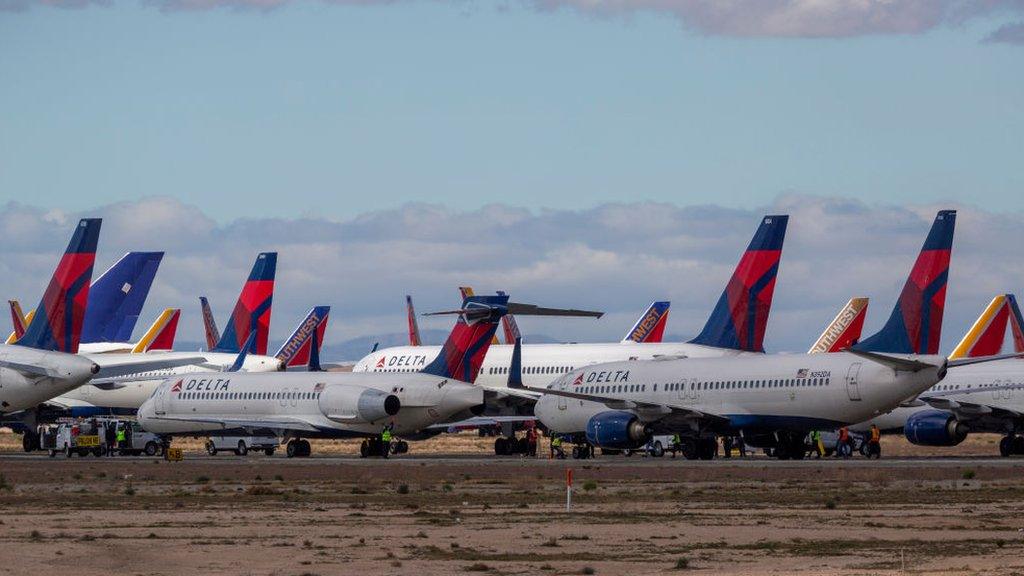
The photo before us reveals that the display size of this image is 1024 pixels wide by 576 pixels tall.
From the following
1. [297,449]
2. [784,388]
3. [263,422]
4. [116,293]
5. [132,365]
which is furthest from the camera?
[116,293]

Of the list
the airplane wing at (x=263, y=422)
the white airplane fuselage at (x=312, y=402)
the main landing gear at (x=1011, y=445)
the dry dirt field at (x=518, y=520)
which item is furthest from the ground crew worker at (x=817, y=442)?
the airplane wing at (x=263, y=422)

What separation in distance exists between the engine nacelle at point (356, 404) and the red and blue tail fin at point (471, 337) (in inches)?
112

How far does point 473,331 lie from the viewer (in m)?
73.7

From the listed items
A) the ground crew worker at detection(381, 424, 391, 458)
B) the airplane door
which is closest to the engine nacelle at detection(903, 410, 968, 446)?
the airplane door

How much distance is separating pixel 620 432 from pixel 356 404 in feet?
42.9

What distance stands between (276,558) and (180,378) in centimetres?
5614

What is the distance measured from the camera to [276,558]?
29188 mm

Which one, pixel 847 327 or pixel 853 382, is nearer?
pixel 853 382

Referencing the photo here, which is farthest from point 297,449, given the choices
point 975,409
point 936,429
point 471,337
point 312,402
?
point 975,409

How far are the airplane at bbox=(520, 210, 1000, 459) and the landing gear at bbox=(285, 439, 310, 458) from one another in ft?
46.4

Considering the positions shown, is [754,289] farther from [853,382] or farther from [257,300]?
[257,300]

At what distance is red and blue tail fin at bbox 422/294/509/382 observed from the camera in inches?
2884

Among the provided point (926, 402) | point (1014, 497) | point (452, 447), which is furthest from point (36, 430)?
point (1014, 497)

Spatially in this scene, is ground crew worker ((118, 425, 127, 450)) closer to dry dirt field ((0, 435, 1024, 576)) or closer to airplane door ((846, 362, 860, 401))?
dry dirt field ((0, 435, 1024, 576))
